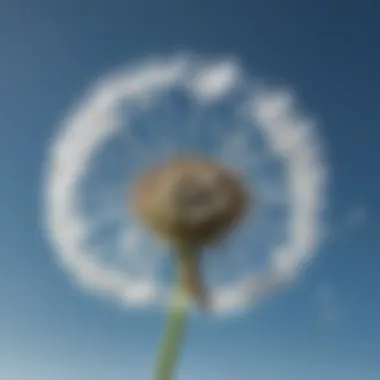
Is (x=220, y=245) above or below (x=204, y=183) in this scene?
below

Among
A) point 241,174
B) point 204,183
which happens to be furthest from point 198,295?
point 241,174

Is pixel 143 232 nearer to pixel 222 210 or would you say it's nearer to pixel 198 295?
pixel 222 210

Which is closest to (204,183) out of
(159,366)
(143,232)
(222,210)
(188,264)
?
(222,210)

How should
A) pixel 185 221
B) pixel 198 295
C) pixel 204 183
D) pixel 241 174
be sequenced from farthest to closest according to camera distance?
1. pixel 241 174
2. pixel 204 183
3. pixel 185 221
4. pixel 198 295

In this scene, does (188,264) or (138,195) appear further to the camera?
(138,195)

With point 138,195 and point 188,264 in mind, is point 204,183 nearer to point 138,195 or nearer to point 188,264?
point 138,195

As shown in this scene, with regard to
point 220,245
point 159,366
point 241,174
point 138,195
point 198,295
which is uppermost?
point 241,174

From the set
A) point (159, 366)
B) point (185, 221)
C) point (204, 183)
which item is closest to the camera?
point (159, 366)

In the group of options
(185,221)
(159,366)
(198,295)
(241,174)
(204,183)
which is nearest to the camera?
(159,366)

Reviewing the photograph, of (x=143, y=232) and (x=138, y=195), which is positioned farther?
(x=138, y=195)
